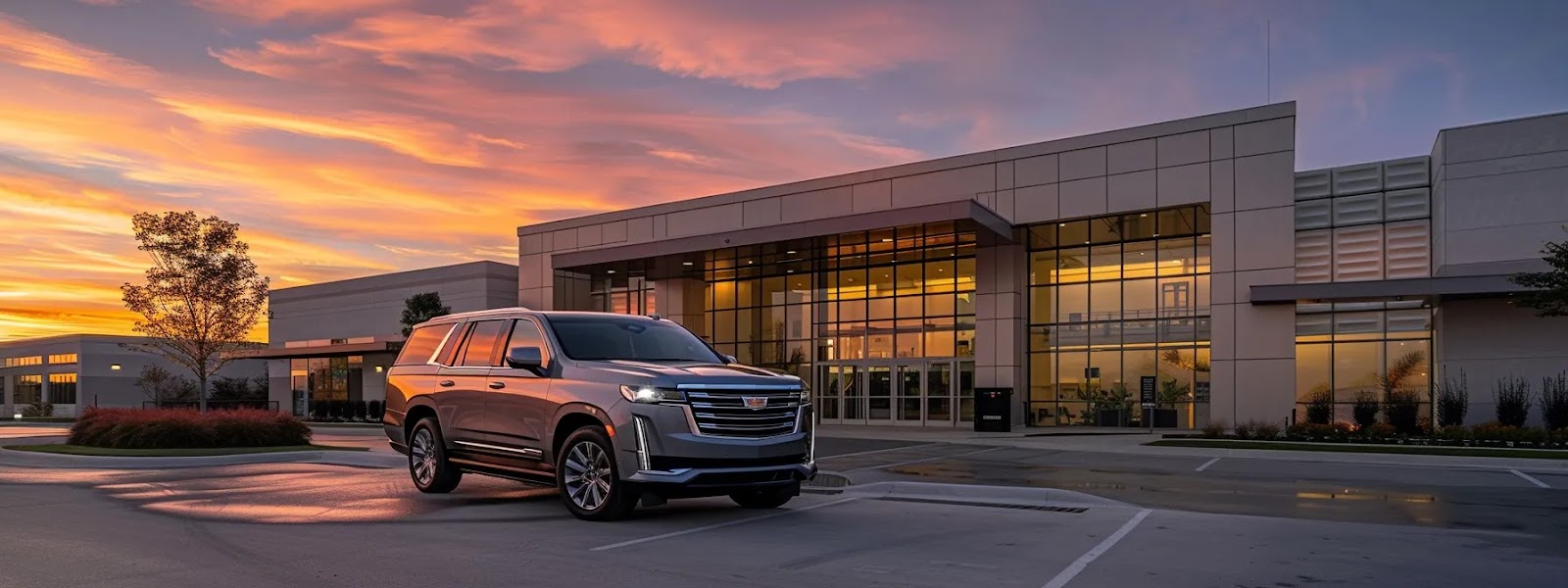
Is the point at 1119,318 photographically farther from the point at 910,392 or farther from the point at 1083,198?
the point at 910,392

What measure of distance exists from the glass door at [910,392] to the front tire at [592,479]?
2481cm

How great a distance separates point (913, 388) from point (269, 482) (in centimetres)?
2323

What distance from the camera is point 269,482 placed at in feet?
44.1

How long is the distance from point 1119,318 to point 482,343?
79.8ft

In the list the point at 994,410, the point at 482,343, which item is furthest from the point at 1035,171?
the point at 482,343

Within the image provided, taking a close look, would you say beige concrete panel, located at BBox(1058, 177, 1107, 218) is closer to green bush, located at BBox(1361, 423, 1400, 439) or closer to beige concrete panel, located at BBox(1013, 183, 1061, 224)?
beige concrete panel, located at BBox(1013, 183, 1061, 224)

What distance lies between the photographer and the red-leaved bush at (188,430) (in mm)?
19047

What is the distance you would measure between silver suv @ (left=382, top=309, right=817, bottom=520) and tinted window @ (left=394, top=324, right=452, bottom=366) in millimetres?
166

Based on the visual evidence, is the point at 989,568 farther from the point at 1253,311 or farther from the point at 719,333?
the point at 719,333

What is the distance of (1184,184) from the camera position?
2880cm

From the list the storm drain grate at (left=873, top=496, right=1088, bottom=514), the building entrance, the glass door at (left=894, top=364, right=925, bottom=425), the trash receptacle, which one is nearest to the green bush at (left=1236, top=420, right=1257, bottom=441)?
the trash receptacle

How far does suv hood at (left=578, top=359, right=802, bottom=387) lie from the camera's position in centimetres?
926

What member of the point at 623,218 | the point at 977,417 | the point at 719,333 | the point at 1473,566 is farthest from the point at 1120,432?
the point at 1473,566

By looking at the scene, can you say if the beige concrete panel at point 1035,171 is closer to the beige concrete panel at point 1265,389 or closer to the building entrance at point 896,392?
the building entrance at point 896,392
